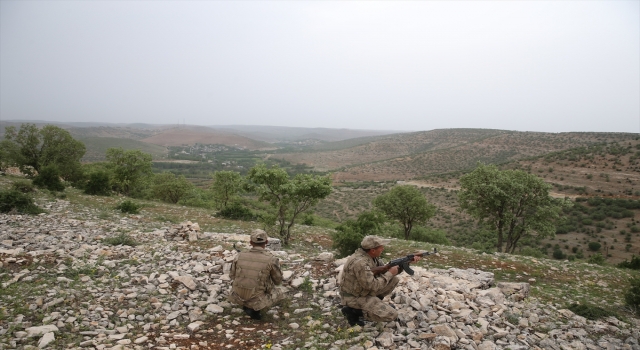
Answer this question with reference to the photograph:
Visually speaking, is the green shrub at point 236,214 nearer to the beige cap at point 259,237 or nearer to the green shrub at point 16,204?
the green shrub at point 16,204

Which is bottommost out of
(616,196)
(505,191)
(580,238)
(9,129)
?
(580,238)

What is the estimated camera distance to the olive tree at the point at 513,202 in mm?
19094

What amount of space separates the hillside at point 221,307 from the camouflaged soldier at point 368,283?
397mm

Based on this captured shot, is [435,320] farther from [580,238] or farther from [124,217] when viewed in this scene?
[580,238]

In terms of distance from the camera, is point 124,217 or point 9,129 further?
point 9,129

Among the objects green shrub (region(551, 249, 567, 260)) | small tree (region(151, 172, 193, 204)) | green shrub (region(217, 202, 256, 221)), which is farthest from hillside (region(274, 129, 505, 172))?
green shrub (region(217, 202, 256, 221))

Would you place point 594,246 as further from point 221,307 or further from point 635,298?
point 221,307

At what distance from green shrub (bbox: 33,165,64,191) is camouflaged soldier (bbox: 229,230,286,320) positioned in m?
21.7

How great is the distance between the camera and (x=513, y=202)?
1919 centimetres

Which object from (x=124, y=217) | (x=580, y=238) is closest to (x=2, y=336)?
(x=124, y=217)

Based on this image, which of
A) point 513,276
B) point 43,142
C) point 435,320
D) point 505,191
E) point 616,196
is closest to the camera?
point 435,320

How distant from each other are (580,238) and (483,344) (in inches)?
1157

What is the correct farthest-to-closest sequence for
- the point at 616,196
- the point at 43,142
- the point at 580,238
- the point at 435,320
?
the point at 616,196
the point at 43,142
the point at 580,238
the point at 435,320

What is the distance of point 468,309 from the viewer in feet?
22.3
